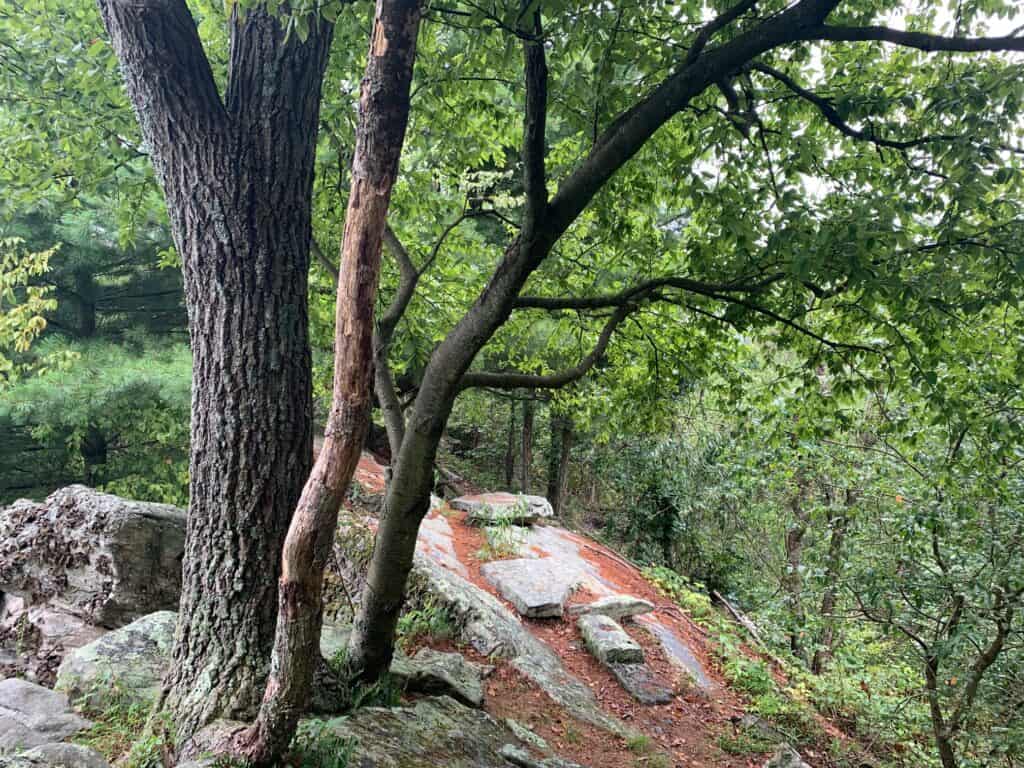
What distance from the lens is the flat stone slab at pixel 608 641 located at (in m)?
6.20

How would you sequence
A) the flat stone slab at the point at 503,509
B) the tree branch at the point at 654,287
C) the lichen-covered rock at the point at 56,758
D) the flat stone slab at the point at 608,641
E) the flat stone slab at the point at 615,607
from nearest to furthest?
the lichen-covered rock at the point at 56,758, the tree branch at the point at 654,287, the flat stone slab at the point at 608,641, the flat stone slab at the point at 615,607, the flat stone slab at the point at 503,509

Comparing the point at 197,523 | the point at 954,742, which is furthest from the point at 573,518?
the point at 197,523

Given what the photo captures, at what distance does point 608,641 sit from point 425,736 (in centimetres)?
348

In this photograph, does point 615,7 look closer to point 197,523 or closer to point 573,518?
point 197,523

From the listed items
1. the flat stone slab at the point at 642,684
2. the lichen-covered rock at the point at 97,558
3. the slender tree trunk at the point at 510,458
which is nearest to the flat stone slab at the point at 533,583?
the flat stone slab at the point at 642,684

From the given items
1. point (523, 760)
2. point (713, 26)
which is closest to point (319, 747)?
point (523, 760)

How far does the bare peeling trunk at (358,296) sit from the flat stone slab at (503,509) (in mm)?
7176

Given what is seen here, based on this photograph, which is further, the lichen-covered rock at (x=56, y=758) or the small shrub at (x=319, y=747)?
the small shrub at (x=319, y=747)

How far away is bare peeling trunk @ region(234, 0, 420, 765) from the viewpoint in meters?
2.15

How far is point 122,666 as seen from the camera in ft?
11.2

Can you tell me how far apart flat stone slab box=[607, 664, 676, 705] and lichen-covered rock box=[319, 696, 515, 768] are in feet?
7.48

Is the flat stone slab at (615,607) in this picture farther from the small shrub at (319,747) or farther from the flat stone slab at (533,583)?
the small shrub at (319,747)

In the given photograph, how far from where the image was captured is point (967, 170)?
2.74 m

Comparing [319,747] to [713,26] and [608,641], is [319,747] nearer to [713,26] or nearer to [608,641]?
[713,26]
